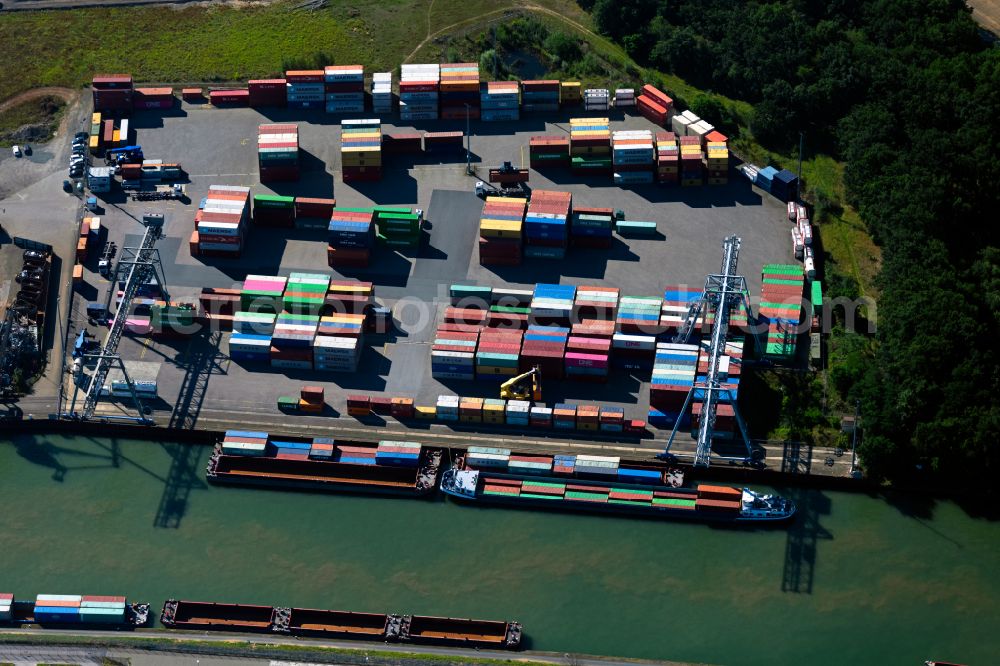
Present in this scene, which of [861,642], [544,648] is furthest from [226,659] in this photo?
[861,642]

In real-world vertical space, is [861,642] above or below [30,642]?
above

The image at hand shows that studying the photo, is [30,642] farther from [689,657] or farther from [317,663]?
[689,657]

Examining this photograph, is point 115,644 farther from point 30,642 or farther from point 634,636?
point 634,636

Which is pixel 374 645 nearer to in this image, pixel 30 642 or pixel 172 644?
pixel 172 644

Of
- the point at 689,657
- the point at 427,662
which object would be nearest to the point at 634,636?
the point at 689,657

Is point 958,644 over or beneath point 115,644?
over

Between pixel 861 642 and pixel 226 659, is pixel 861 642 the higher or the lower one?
the higher one

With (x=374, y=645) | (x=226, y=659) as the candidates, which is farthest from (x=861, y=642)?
(x=226, y=659)
